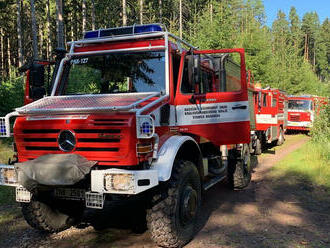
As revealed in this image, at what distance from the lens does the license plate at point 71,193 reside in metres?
3.79

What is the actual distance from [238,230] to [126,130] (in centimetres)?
253

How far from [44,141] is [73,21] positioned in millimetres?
34148

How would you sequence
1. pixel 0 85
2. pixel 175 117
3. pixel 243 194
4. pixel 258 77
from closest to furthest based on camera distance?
pixel 175 117, pixel 243 194, pixel 0 85, pixel 258 77

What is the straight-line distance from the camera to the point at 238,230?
15.5 ft

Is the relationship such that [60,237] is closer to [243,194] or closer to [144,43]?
[144,43]

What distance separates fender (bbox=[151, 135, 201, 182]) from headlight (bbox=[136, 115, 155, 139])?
1.45ft

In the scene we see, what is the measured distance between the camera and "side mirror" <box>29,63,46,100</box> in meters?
4.84

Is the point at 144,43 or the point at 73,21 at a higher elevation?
the point at 73,21

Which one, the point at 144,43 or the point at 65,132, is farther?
the point at 144,43

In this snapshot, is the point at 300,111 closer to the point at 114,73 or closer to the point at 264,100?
the point at 264,100

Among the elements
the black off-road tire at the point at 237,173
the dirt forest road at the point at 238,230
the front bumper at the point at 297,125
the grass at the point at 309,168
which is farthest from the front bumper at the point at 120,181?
the front bumper at the point at 297,125

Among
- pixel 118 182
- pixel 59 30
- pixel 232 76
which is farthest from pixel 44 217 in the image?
pixel 59 30

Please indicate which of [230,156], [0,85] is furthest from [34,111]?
[0,85]

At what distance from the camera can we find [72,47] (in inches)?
203
